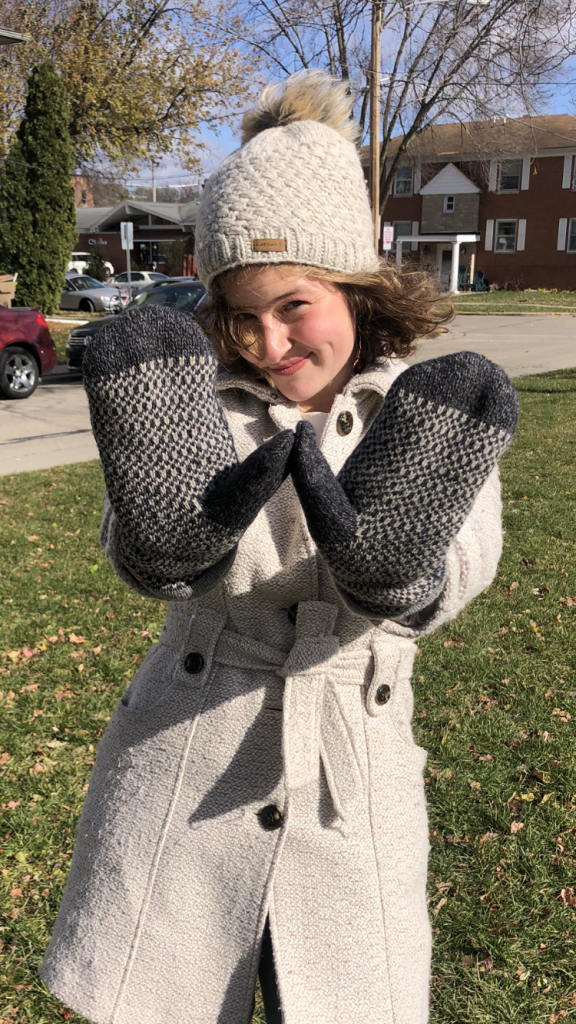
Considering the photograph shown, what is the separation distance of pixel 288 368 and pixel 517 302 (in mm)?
32612

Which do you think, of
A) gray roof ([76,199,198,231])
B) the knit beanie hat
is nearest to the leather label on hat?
the knit beanie hat

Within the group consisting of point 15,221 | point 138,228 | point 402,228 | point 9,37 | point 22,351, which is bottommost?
point 22,351

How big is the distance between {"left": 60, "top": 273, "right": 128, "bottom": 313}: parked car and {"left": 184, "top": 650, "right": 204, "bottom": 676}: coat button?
80.7 ft

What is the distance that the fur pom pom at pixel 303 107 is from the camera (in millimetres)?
1606

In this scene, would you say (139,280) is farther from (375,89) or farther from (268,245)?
(268,245)

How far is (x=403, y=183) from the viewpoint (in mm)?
42656

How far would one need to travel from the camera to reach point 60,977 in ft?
4.86

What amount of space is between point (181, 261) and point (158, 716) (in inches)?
1817

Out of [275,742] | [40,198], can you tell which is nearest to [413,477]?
[275,742]

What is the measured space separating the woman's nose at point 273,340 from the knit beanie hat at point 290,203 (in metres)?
0.10

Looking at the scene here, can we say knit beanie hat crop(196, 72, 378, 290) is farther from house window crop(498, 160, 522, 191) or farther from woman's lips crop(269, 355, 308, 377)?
house window crop(498, 160, 522, 191)

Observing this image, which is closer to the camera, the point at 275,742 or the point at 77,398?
the point at 275,742

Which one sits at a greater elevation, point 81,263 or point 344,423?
point 81,263

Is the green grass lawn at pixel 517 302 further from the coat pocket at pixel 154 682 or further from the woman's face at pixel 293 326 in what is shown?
the coat pocket at pixel 154 682
